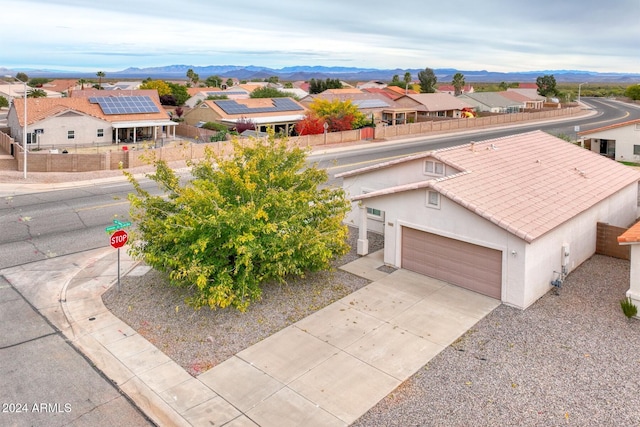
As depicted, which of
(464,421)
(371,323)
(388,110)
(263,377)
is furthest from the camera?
(388,110)

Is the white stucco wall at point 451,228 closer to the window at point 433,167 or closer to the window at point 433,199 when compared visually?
the window at point 433,199

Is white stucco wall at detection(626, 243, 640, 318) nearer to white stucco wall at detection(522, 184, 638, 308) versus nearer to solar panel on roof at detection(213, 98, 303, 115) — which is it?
white stucco wall at detection(522, 184, 638, 308)

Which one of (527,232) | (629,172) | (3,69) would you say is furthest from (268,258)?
(3,69)

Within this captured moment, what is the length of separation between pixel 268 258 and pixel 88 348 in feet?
17.6

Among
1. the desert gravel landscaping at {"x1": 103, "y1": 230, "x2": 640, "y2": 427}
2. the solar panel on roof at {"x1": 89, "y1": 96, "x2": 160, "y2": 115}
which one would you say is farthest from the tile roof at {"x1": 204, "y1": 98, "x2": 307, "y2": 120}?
the desert gravel landscaping at {"x1": 103, "y1": 230, "x2": 640, "y2": 427}

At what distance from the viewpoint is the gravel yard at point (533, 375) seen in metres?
10.3

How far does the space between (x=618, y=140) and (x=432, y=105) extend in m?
38.3

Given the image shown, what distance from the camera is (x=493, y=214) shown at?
1557cm

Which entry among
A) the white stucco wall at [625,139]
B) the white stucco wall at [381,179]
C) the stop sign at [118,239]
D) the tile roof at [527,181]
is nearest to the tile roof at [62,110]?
the white stucco wall at [381,179]

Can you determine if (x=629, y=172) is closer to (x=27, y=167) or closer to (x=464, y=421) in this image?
(x=464, y=421)

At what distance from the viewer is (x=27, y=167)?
119 feet

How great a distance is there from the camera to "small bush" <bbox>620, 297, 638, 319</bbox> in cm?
1445

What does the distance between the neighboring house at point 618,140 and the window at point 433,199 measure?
33.7m

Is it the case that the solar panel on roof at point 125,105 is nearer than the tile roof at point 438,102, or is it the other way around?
the solar panel on roof at point 125,105
